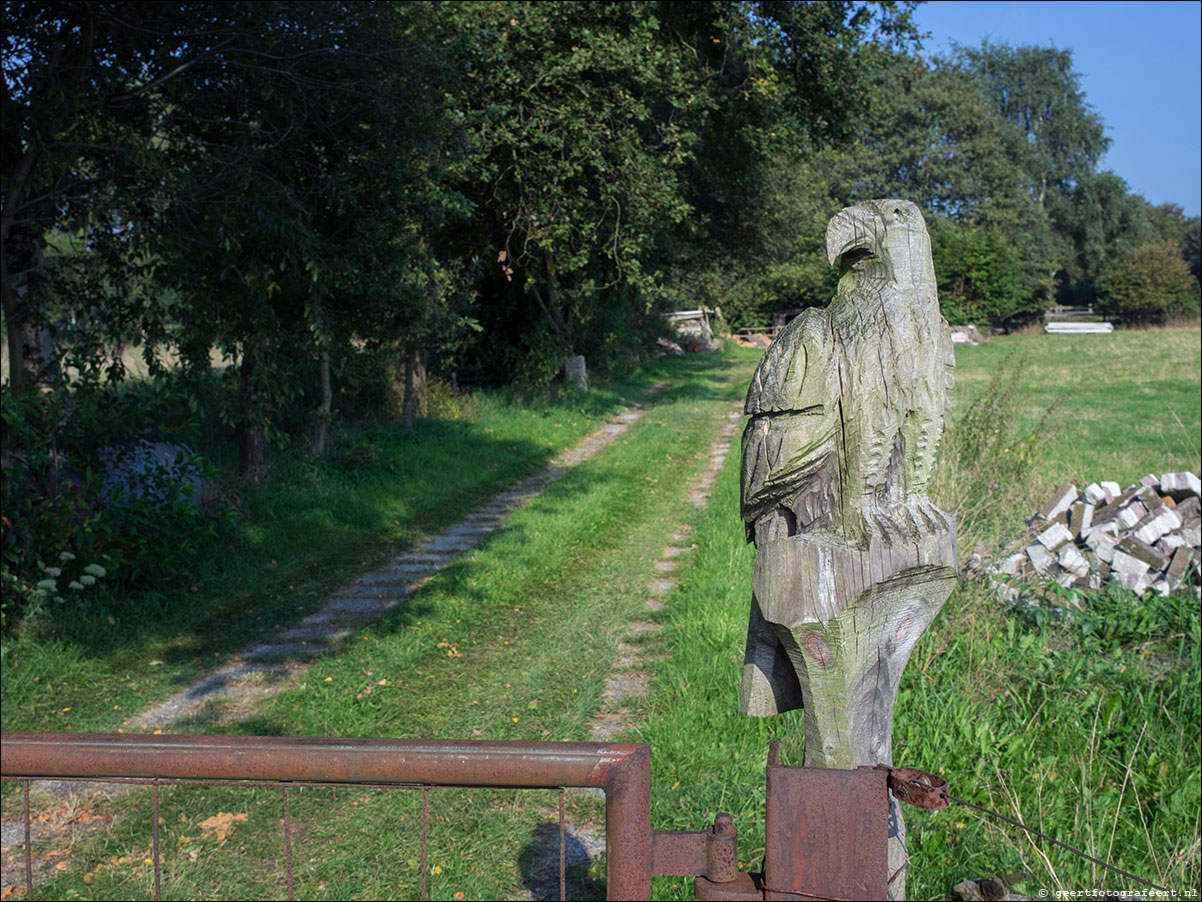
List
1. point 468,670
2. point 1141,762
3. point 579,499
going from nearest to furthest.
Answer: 1. point 1141,762
2. point 468,670
3. point 579,499

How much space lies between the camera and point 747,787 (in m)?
4.39

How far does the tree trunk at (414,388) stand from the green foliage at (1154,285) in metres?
46.6

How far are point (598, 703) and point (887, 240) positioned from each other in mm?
4124

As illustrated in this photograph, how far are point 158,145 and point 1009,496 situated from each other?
7.31 m

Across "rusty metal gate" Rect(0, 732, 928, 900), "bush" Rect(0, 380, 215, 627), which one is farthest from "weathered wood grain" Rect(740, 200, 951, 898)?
"bush" Rect(0, 380, 215, 627)

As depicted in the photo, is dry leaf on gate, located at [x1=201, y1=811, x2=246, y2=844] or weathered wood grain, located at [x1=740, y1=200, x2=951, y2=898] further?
dry leaf on gate, located at [x1=201, y1=811, x2=246, y2=844]

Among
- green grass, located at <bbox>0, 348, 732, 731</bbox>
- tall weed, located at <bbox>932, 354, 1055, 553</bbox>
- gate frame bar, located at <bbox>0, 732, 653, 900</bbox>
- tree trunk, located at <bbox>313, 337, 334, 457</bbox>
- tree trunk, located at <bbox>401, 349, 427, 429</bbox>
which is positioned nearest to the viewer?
gate frame bar, located at <bbox>0, 732, 653, 900</bbox>

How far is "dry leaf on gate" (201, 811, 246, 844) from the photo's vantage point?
15.0 ft

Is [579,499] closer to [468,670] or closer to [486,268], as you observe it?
[468,670]

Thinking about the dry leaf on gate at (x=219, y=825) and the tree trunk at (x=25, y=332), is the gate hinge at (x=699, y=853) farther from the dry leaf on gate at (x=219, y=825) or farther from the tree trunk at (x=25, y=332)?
the tree trunk at (x=25, y=332)

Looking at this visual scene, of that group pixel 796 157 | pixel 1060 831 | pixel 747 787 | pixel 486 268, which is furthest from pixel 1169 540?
pixel 486 268

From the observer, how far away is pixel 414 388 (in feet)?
50.9

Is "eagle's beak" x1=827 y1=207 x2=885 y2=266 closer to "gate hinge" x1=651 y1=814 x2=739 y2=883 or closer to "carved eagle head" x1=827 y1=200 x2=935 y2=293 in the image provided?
"carved eagle head" x1=827 y1=200 x2=935 y2=293

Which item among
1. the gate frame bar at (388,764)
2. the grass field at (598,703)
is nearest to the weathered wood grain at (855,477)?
the gate frame bar at (388,764)
